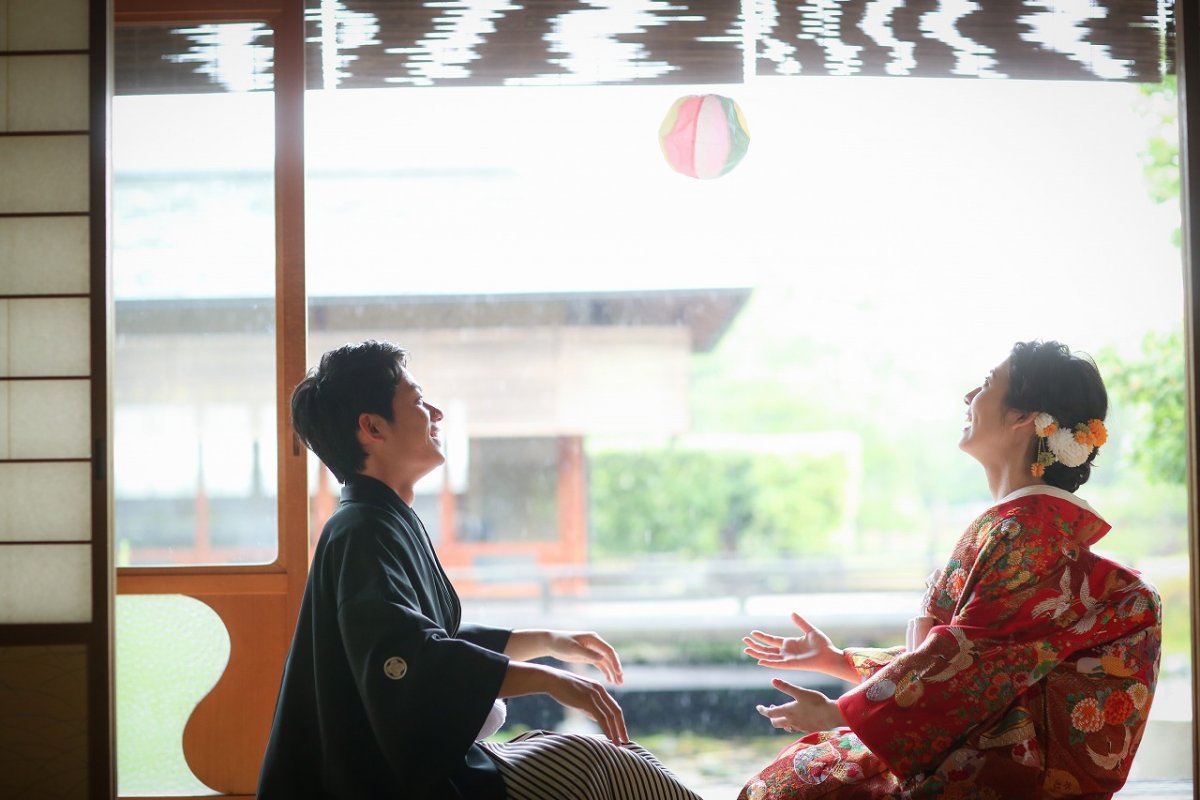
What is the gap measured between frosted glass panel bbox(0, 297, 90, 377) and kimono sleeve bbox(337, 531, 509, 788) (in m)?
1.27

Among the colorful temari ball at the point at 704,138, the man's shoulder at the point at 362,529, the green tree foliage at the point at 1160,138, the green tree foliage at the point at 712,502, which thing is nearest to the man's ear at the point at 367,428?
the man's shoulder at the point at 362,529

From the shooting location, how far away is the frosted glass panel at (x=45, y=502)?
2400 millimetres

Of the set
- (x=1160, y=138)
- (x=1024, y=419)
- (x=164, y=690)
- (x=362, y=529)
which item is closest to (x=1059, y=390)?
(x=1024, y=419)

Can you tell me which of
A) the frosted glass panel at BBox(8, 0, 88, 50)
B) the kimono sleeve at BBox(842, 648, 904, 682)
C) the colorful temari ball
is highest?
the colorful temari ball

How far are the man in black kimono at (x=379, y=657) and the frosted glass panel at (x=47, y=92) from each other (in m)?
1.16

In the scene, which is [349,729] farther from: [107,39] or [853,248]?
[853,248]

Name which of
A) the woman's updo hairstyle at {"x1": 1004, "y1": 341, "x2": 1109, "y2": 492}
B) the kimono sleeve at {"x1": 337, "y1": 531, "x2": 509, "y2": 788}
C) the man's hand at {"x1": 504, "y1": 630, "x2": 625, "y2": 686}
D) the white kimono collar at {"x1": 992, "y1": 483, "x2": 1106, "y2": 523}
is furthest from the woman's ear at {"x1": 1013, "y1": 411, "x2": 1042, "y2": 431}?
the kimono sleeve at {"x1": 337, "y1": 531, "x2": 509, "y2": 788}

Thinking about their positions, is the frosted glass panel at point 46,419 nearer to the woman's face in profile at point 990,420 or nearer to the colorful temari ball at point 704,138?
the woman's face in profile at point 990,420

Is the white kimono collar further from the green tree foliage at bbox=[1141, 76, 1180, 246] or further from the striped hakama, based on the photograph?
the green tree foliage at bbox=[1141, 76, 1180, 246]

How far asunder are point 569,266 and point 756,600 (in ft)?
11.9

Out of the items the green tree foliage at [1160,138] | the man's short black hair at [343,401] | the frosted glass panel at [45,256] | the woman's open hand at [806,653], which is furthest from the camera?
the green tree foliage at [1160,138]

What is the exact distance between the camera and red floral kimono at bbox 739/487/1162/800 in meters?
1.70

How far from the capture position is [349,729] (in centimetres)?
162

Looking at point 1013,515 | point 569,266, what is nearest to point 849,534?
point 569,266
